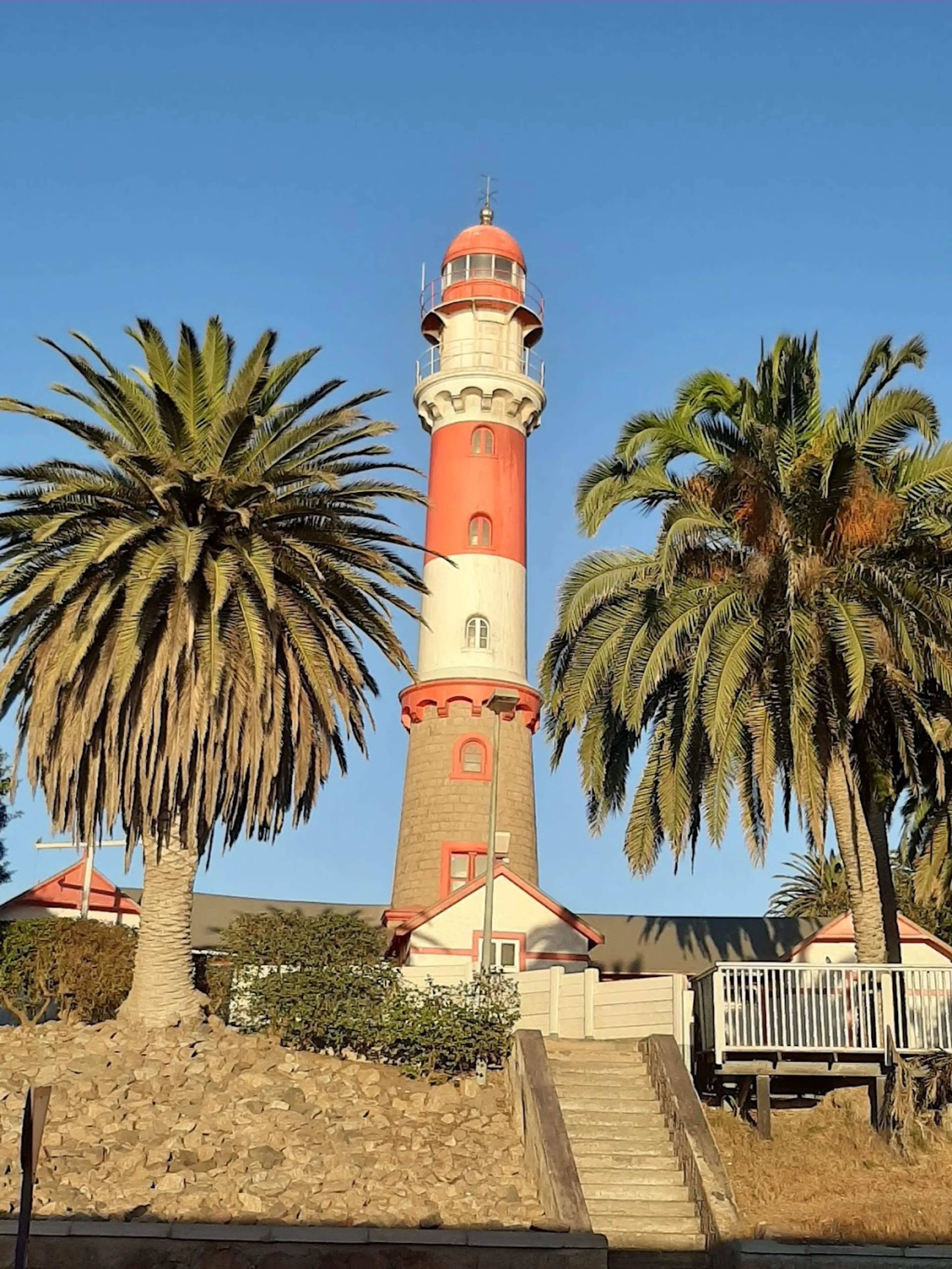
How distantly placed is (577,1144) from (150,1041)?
6882 mm

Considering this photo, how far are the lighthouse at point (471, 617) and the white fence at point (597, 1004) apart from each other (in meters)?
9.83

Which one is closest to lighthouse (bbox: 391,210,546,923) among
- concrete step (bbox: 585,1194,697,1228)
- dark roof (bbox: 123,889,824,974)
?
dark roof (bbox: 123,889,824,974)

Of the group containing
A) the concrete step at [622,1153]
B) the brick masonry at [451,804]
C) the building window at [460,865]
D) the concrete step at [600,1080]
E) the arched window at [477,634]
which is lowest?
the concrete step at [622,1153]

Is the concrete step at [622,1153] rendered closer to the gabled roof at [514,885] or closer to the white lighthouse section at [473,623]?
the gabled roof at [514,885]

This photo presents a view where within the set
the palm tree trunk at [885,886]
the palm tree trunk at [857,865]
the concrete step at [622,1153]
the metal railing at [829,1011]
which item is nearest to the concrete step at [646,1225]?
the concrete step at [622,1153]

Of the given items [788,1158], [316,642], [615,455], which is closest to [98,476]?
[316,642]

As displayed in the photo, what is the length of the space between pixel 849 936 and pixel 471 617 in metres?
13.9

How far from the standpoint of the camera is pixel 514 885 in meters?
34.9

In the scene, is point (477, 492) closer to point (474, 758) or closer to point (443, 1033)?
point (474, 758)

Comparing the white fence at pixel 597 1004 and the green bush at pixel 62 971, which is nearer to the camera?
the white fence at pixel 597 1004

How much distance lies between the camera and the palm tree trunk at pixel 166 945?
73.7 ft

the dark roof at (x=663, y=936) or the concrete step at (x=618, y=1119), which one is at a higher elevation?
the dark roof at (x=663, y=936)

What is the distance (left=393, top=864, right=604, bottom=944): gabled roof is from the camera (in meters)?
34.5

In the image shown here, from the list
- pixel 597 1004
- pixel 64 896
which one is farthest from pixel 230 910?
pixel 597 1004
